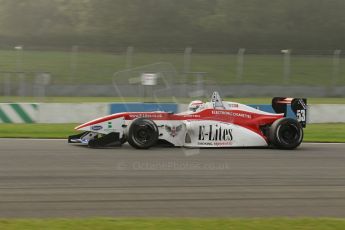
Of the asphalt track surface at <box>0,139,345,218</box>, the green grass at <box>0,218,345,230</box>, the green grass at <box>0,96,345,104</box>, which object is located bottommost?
the green grass at <box>0,218,345,230</box>

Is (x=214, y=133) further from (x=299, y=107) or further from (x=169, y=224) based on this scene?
(x=169, y=224)

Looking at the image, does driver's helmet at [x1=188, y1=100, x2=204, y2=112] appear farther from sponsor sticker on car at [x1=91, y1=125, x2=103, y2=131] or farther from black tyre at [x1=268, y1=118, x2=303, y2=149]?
sponsor sticker on car at [x1=91, y1=125, x2=103, y2=131]

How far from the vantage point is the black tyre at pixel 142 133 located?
1065cm

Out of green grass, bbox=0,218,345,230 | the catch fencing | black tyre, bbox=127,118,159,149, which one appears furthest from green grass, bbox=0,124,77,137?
the catch fencing

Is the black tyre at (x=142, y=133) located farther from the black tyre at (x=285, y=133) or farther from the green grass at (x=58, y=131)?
the green grass at (x=58, y=131)

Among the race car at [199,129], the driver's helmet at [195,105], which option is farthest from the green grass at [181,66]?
the race car at [199,129]

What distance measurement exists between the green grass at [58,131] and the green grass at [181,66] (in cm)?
1325

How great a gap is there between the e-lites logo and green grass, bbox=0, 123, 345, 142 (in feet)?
10.6

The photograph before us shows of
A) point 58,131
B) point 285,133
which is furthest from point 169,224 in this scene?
point 58,131

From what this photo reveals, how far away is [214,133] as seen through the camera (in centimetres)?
1102

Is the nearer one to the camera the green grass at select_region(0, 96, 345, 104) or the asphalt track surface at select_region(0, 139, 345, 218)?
the asphalt track surface at select_region(0, 139, 345, 218)

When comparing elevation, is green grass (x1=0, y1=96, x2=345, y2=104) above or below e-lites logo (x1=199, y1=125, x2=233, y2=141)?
above

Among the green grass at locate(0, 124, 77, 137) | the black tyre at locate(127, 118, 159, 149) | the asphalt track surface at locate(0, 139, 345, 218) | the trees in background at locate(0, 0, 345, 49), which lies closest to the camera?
the asphalt track surface at locate(0, 139, 345, 218)

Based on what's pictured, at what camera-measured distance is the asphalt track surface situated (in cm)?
595
